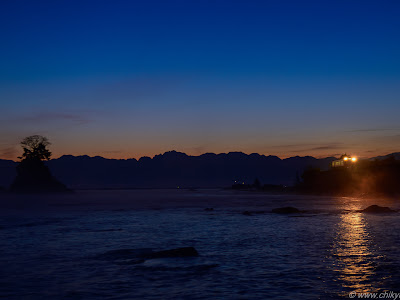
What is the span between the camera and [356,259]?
24.3 meters

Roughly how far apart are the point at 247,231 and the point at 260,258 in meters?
15.8

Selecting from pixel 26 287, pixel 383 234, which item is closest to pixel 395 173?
pixel 383 234

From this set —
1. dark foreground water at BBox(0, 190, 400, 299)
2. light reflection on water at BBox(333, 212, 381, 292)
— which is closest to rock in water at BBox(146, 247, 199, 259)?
dark foreground water at BBox(0, 190, 400, 299)

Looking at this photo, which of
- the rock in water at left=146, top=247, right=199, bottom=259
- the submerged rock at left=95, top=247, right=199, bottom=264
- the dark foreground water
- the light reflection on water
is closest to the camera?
the dark foreground water

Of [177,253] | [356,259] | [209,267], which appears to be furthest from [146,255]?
[356,259]

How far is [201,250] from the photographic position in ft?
94.1

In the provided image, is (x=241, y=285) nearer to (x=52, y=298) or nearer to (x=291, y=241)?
(x=52, y=298)

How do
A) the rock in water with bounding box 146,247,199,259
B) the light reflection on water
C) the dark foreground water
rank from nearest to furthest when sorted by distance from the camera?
the dark foreground water, the light reflection on water, the rock in water with bounding box 146,247,199,259

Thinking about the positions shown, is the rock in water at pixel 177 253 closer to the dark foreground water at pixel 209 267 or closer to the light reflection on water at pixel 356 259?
the dark foreground water at pixel 209 267

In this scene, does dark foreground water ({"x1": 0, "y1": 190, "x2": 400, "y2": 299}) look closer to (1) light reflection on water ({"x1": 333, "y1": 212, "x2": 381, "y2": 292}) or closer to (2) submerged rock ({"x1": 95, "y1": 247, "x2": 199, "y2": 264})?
(1) light reflection on water ({"x1": 333, "y1": 212, "x2": 381, "y2": 292})

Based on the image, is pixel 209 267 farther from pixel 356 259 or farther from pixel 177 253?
pixel 356 259

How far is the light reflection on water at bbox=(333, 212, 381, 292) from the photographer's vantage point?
18622mm

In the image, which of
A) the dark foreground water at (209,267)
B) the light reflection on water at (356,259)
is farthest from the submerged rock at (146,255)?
the light reflection on water at (356,259)

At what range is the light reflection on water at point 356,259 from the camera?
18.6 meters
